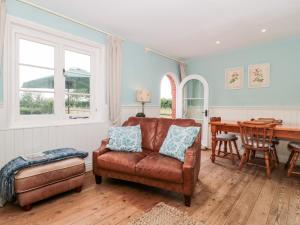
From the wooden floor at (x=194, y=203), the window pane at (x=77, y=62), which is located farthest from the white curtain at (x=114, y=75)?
the wooden floor at (x=194, y=203)

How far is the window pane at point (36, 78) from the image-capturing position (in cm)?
256

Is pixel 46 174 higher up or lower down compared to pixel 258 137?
lower down

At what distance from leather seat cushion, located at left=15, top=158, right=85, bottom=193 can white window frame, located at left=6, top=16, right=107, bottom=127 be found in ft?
2.56

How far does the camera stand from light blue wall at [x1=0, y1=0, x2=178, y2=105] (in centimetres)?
249

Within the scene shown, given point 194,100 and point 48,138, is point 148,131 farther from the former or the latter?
point 194,100

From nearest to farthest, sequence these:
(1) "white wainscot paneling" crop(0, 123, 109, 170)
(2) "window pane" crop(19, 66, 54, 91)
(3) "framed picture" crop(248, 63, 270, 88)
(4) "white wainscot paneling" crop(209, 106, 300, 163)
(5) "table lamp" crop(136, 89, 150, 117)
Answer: (1) "white wainscot paneling" crop(0, 123, 109, 170) → (2) "window pane" crop(19, 66, 54, 91) → (4) "white wainscot paneling" crop(209, 106, 300, 163) → (5) "table lamp" crop(136, 89, 150, 117) → (3) "framed picture" crop(248, 63, 270, 88)

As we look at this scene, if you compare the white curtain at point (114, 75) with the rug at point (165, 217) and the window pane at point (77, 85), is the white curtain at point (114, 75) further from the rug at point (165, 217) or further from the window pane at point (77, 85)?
the rug at point (165, 217)

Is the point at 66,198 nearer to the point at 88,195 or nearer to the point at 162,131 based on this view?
the point at 88,195

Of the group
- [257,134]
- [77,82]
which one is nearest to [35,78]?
[77,82]

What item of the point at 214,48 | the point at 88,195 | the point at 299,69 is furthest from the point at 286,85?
the point at 88,195

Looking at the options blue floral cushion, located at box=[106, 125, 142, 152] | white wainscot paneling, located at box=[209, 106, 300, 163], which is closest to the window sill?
blue floral cushion, located at box=[106, 125, 142, 152]

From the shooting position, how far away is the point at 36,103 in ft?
8.86

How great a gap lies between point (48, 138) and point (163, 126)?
1.68 m

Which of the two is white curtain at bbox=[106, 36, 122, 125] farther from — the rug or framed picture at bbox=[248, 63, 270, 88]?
framed picture at bbox=[248, 63, 270, 88]
